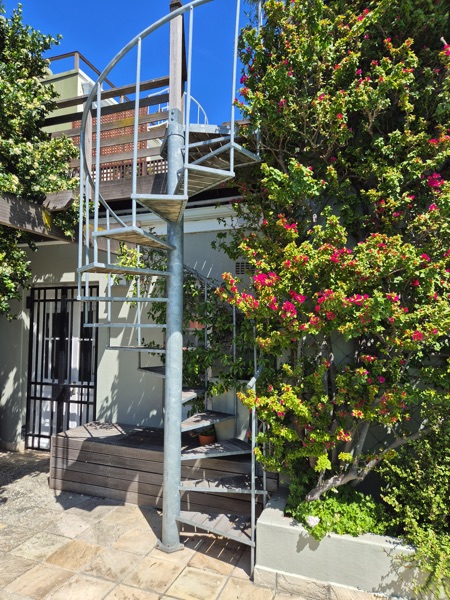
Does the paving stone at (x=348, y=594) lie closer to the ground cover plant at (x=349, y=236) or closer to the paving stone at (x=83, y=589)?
the ground cover plant at (x=349, y=236)

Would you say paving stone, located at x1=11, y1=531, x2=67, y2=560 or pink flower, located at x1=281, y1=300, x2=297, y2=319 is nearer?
pink flower, located at x1=281, y1=300, x2=297, y2=319

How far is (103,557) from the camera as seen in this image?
8.98 feet

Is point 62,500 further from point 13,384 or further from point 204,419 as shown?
point 13,384

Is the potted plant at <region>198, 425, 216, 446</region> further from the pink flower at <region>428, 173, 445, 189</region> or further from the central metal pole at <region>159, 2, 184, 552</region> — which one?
the pink flower at <region>428, 173, 445, 189</region>

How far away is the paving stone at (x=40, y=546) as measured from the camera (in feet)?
9.03

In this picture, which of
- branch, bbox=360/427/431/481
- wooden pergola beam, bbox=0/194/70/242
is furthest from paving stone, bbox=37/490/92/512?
branch, bbox=360/427/431/481

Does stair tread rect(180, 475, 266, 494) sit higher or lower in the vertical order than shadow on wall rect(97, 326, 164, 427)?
lower

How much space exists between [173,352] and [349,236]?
1.79 m

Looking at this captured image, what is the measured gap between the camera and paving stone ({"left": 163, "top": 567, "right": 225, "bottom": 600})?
236 cm

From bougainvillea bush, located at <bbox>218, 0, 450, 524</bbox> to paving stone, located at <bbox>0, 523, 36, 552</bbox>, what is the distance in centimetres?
208

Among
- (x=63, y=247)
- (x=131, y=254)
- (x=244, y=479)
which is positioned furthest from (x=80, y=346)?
(x=244, y=479)

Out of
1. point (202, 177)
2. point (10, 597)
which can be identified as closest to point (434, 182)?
point (202, 177)

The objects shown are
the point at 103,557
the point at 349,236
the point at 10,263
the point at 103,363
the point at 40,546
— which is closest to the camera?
the point at 103,557

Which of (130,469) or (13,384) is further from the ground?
(13,384)
